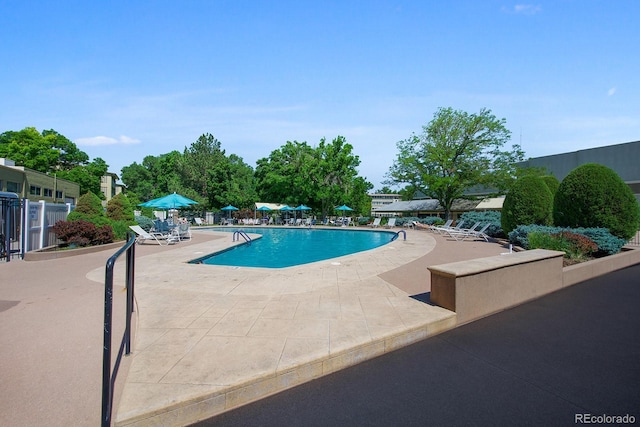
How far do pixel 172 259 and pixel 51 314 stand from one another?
16.2ft

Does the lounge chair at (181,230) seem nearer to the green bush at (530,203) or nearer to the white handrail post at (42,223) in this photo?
the white handrail post at (42,223)

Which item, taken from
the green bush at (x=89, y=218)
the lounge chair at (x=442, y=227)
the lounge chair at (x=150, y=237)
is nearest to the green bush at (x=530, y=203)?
the lounge chair at (x=442, y=227)

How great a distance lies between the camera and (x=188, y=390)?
2586 millimetres

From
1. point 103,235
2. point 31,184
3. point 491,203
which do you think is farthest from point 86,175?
point 491,203

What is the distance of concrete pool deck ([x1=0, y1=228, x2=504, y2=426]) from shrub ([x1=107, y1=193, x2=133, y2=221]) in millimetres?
9785

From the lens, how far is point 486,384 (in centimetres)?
289

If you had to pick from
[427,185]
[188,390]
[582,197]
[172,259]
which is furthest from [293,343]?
[427,185]

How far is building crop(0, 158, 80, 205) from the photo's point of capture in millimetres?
23375

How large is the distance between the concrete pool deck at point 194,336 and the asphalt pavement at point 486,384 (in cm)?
19

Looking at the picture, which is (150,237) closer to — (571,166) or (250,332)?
(250,332)

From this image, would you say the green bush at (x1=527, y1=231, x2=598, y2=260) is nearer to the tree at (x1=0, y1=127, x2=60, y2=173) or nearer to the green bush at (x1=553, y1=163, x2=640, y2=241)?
the green bush at (x1=553, y1=163, x2=640, y2=241)

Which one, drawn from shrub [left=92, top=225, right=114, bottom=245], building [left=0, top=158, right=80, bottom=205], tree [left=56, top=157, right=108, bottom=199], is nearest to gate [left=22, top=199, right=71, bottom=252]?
shrub [left=92, top=225, right=114, bottom=245]

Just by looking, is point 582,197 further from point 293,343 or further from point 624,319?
point 293,343

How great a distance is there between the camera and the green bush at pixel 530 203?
47.2ft
